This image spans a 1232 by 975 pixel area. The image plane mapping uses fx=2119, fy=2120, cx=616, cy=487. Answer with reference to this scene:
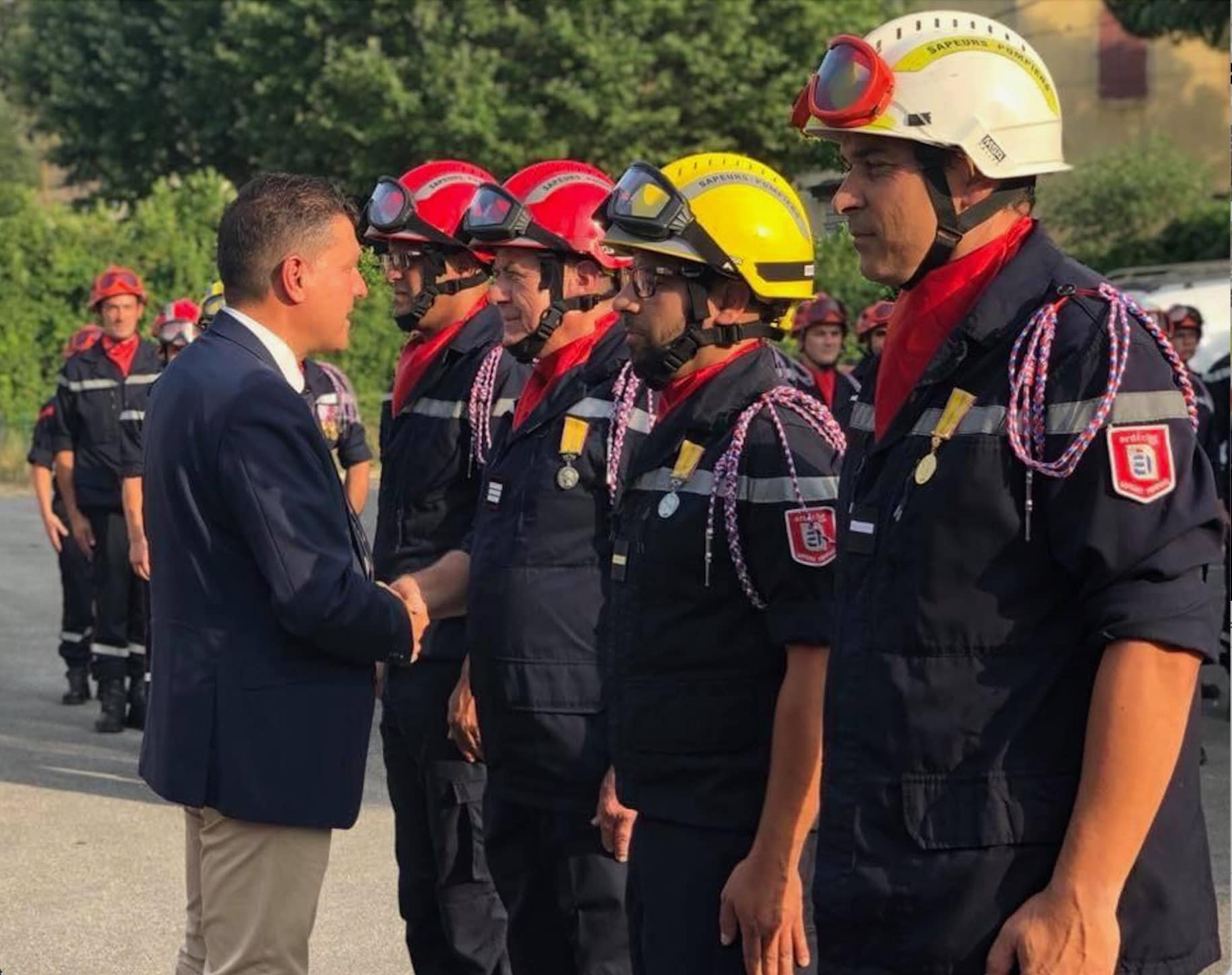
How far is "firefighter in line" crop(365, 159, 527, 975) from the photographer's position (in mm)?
5422

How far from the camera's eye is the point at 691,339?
Answer: 13.8ft

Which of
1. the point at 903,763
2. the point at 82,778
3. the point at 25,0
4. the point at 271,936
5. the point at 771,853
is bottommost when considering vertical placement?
the point at 82,778

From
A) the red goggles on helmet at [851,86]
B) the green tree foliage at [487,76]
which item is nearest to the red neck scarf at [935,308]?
the red goggles on helmet at [851,86]

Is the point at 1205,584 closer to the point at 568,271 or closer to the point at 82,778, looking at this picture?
the point at 568,271

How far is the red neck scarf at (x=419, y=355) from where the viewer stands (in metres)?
5.76

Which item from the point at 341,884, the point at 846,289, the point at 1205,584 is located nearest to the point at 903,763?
the point at 1205,584

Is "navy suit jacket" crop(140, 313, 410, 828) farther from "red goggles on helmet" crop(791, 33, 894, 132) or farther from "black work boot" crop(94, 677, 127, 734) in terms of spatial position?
"black work boot" crop(94, 677, 127, 734)

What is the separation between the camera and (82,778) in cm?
962

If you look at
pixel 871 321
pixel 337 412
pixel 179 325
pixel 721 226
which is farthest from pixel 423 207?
pixel 871 321

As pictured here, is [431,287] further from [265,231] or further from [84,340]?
[84,340]

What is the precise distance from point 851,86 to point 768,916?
4.67 feet

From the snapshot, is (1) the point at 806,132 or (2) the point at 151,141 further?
(2) the point at 151,141

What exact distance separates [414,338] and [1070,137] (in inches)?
1634

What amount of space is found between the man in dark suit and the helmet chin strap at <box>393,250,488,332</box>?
1.59m
